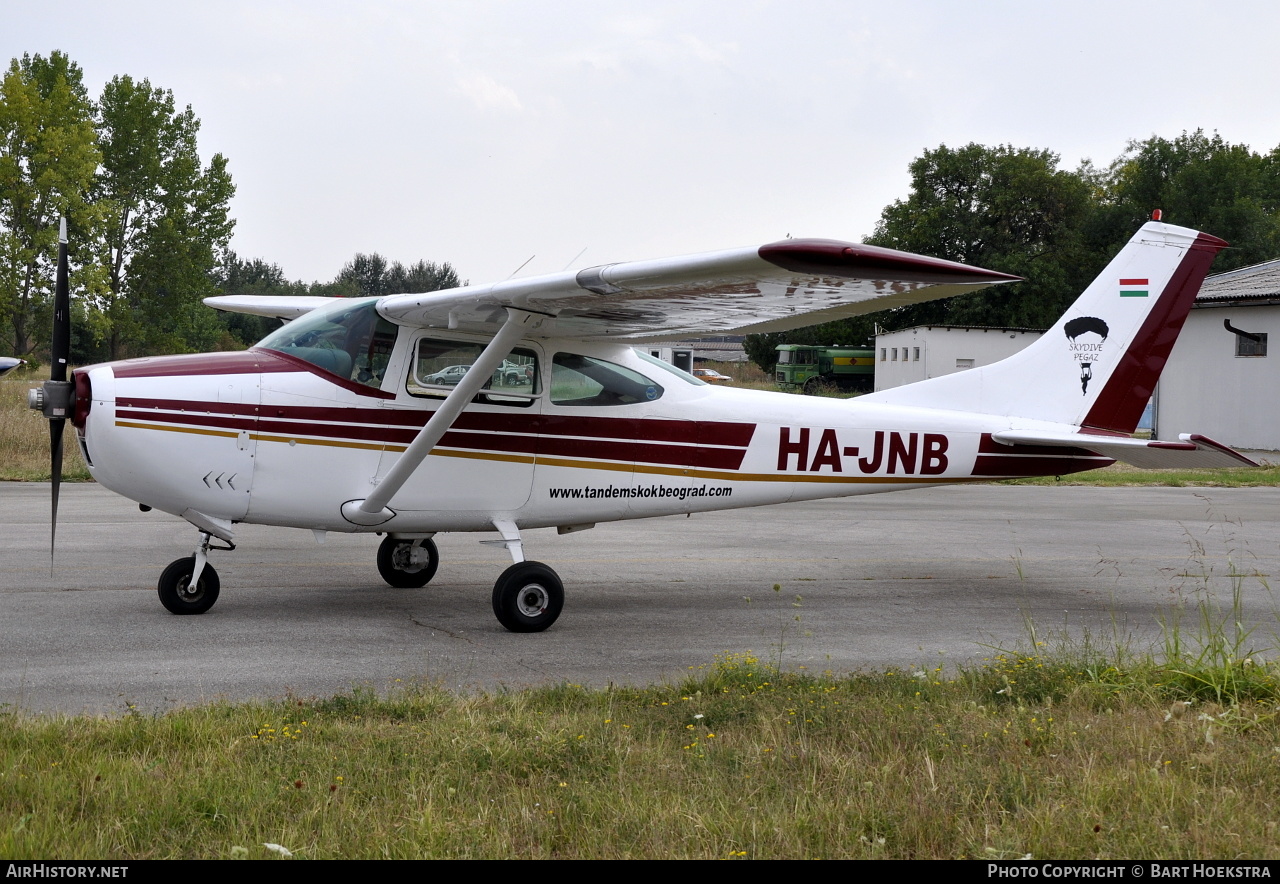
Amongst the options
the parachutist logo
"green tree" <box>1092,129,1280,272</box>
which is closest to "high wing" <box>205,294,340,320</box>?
the parachutist logo

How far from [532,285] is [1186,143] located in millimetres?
73902

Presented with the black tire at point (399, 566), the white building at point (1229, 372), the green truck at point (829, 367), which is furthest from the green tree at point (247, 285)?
the black tire at point (399, 566)

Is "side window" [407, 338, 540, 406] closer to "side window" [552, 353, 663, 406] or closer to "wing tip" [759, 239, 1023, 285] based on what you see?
"side window" [552, 353, 663, 406]

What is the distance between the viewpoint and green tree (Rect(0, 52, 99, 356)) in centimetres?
3312

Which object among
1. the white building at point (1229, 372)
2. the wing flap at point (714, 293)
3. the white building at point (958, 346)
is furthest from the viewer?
the white building at point (958, 346)

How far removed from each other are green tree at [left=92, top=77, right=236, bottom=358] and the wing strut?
40135mm

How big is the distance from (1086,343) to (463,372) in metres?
5.85

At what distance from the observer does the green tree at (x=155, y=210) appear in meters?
44.1

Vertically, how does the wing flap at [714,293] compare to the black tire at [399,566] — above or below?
above

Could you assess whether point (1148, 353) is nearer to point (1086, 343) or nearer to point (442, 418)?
point (1086, 343)

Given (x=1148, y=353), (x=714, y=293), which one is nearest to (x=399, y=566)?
(x=714, y=293)

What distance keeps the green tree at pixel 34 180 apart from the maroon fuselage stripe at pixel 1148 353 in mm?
31303

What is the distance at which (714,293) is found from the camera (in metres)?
7.14

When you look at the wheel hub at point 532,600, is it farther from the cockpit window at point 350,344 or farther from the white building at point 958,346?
the white building at point 958,346
